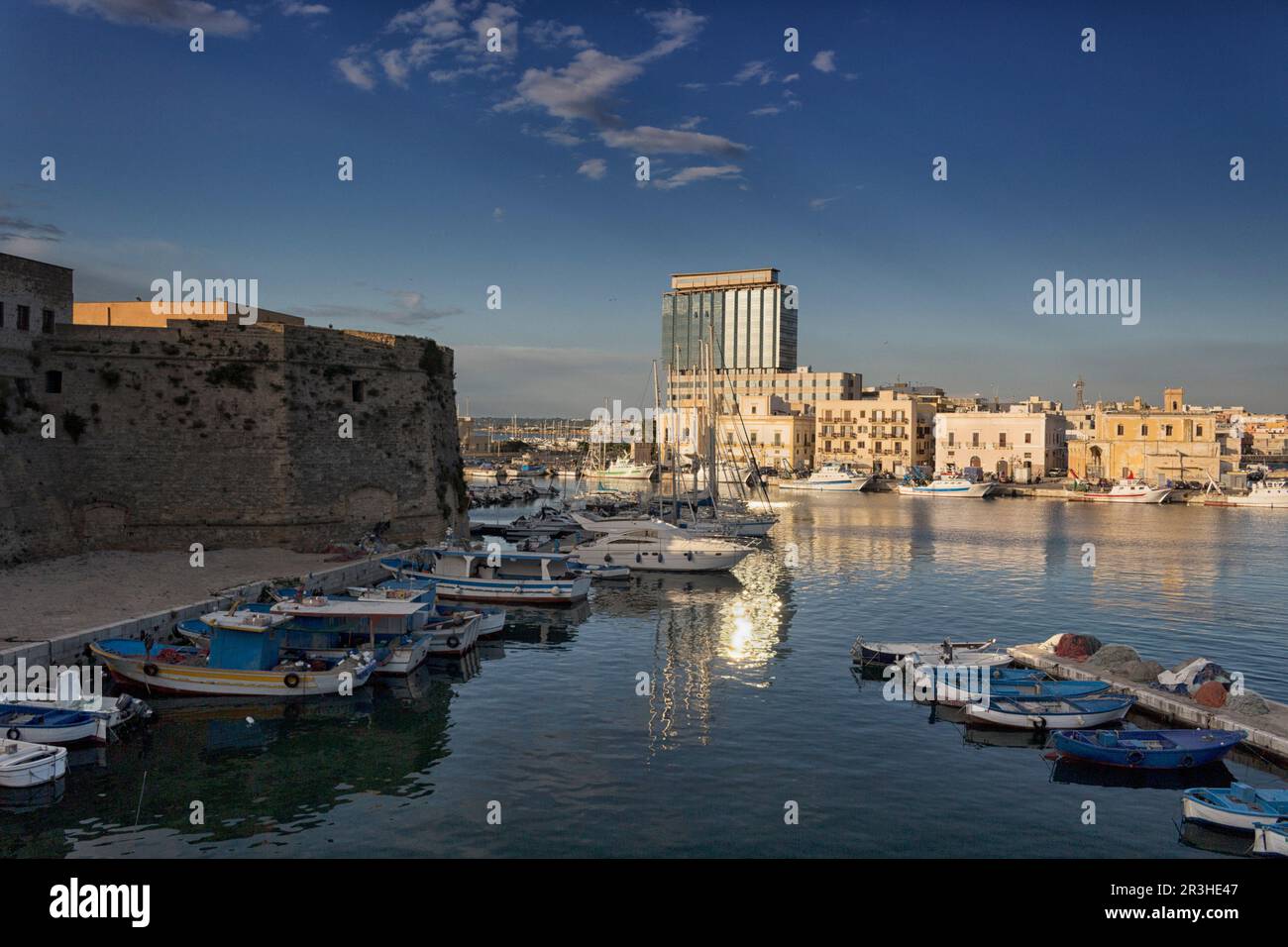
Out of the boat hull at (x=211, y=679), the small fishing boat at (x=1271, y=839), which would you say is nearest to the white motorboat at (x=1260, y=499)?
the small fishing boat at (x=1271, y=839)

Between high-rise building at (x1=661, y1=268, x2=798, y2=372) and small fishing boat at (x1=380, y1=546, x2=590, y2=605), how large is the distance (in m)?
139

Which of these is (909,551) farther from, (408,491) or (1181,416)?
(1181,416)

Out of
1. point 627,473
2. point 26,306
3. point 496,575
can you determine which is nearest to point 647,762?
point 496,575

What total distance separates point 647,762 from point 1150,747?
346 inches

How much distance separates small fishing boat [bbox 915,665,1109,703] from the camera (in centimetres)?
1958

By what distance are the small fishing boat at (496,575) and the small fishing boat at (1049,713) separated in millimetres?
16217

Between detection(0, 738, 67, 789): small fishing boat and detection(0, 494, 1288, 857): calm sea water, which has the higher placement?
detection(0, 738, 67, 789): small fishing boat

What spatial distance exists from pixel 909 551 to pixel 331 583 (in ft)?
99.6

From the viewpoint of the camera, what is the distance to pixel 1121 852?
518 inches

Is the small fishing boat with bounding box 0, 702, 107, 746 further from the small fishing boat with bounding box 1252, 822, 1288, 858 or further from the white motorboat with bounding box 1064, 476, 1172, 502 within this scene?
the white motorboat with bounding box 1064, 476, 1172, 502

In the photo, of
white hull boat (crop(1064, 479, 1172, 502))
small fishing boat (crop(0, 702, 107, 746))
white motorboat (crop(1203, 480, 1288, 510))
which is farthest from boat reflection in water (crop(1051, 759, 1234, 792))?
white hull boat (crop(1064, 479, 1172, 502))

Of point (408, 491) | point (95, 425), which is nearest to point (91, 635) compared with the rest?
point (95, 425)

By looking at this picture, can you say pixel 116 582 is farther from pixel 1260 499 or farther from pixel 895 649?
pixel 1260 499

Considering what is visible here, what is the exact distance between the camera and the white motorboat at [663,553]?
39.4 m
